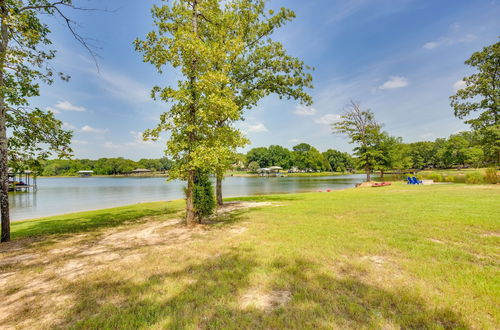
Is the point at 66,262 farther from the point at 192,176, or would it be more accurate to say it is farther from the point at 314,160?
the point at 314,160

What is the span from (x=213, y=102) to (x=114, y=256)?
5.04 meters

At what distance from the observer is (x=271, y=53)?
13688mm

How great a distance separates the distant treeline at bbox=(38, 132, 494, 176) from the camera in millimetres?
71812

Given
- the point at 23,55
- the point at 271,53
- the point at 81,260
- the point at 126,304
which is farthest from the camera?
the point at 271,53

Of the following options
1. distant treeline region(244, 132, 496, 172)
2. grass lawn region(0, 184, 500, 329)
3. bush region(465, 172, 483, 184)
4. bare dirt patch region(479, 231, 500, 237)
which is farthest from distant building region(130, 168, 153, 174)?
bare dirt patch region(479, 231, 500, 237)

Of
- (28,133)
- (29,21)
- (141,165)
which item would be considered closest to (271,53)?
(29,21)

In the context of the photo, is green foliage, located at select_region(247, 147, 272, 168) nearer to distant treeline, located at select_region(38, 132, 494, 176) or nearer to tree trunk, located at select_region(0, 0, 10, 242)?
distant treeline, located at select_region(38, 132, 494, 176)

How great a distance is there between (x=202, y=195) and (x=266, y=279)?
486 cm

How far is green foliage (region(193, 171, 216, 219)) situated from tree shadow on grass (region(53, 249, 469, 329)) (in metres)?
4.04

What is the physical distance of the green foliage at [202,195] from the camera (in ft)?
26.5

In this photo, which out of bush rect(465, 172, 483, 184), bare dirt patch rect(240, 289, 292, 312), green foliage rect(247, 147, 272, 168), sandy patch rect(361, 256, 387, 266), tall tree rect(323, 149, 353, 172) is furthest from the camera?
green foliage rect(247, 147, 272, 168)

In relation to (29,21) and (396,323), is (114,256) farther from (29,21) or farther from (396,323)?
(29,21)

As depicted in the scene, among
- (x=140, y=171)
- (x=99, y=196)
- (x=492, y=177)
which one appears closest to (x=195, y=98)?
(x=492, y=177)

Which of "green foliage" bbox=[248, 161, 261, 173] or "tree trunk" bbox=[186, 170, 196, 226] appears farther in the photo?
"green foliage" bbox=[248, 161, 261, 173]
